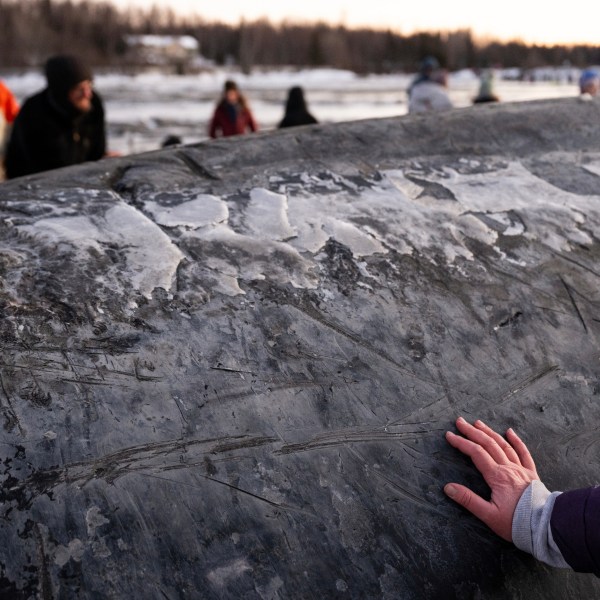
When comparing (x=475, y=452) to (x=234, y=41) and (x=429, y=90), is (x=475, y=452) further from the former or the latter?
(x=234, y=41)

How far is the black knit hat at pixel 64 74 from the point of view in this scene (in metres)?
2.96

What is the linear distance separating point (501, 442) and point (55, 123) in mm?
2579

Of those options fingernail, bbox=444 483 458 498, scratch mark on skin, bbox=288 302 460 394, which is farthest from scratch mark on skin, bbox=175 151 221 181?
fingernail, bbox=444 483 458 498

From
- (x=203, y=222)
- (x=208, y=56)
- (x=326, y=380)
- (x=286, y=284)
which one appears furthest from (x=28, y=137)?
(x=208, y=56)

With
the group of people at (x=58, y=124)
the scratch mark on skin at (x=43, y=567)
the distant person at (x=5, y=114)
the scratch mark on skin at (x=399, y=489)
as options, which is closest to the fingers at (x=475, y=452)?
the scratch mark on skin at (x=399, y=489)

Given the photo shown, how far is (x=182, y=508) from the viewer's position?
3.55 ft

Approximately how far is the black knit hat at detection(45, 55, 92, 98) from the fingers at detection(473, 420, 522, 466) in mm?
2471

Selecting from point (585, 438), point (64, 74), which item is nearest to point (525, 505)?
point (585, 438)

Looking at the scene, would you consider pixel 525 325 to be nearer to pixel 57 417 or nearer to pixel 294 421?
pixel 294 421

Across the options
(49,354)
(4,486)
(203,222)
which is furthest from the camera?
(203,222)

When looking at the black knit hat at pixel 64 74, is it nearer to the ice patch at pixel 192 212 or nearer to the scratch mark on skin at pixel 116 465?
the ice patch at pixel 192 212

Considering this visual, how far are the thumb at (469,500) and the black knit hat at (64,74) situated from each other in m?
2.54

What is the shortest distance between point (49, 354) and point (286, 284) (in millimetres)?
499

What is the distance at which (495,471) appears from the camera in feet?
3.93
